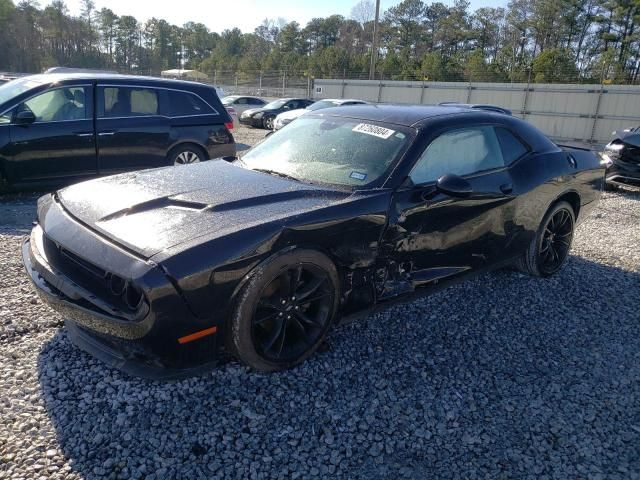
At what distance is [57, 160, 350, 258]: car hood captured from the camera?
2.51m

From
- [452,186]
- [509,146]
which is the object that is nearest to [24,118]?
[452,186]

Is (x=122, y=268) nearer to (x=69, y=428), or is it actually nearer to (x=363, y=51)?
(x=69, y=428)

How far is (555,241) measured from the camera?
4.71m

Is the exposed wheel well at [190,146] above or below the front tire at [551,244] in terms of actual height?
above

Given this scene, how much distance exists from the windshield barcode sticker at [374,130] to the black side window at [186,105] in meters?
4.31

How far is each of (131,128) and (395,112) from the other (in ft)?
13.8

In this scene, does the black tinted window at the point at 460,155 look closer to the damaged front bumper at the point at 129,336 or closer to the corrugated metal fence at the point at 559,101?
the damaged front bumper at the point at 129,336

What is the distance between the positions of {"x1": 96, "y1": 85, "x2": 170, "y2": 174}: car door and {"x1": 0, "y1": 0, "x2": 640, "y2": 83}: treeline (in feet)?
71.9

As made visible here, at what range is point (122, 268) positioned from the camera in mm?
2295

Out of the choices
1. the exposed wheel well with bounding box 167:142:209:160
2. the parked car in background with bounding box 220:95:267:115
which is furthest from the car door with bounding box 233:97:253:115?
the exposed wheel well with bounding box 167:142:209:160

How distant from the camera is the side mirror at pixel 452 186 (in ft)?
10.5

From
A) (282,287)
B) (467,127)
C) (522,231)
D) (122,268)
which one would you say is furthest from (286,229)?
(522,231)

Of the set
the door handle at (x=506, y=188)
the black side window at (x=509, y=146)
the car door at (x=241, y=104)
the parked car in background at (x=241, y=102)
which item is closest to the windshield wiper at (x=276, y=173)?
the door handle at (x=506, y=188)

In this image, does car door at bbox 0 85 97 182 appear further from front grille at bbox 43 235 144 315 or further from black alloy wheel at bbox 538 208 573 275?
black alloy wheel at bbox 538 208 573 275
